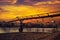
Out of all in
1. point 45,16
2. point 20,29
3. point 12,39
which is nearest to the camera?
point 12,39

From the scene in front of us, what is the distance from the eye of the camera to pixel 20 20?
760 inches

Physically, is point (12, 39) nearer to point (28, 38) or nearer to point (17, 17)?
point (28, 38)

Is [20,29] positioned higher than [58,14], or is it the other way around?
[58,14]

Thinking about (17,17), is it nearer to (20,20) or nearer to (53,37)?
(20,20)

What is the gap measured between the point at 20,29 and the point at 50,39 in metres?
7.37

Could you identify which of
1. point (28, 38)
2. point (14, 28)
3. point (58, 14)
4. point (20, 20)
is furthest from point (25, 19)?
point (28, 38)

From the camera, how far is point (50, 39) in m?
10.9

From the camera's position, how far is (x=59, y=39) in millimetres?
10969

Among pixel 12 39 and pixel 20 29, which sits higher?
pixel 12 39

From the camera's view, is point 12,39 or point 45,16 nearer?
point 12,39

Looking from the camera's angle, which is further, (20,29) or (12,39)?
(20,29)

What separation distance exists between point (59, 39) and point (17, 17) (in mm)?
8732

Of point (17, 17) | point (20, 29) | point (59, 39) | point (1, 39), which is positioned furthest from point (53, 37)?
point (17, 17)

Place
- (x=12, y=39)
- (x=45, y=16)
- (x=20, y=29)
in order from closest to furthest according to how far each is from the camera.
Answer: (x=12, y=39)
(x=20, y=29)
(x=45, y=16)
